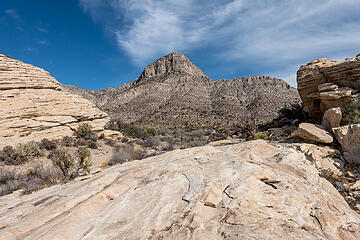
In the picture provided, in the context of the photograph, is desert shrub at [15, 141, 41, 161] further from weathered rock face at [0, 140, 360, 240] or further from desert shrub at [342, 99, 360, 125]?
desert shrub at [342, 99, 360, 125]

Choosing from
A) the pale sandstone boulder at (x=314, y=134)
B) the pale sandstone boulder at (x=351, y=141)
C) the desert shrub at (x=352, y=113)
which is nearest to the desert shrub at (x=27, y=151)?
the pale sandstone boulder at (x=314, y=134)

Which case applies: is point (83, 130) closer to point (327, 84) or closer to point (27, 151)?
point (27, 151)

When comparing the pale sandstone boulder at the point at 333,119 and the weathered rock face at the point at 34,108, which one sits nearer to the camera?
the pale sandstone boulder at the point at 333,119

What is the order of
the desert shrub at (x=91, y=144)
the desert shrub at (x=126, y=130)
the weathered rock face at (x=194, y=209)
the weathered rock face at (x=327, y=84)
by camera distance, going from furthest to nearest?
the desert shrub at (x=126, y=130)
the desert shrub at (x=91, y=144)
the weathered rock face at (x=327, y=84)
the weathered rock face at (x=194, y=209)

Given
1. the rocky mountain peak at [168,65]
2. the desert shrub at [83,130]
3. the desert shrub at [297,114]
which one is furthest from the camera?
the rocky mountain peak at [168,65]

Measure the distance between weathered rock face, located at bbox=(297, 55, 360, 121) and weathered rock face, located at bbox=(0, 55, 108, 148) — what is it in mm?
17835

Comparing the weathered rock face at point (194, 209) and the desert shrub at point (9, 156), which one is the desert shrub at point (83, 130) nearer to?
the desert shrub at point (9, 156)

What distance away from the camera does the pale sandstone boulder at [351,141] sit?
615 cm

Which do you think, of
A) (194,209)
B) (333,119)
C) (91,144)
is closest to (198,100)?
(91,144)

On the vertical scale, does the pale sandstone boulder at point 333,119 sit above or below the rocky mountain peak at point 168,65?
below

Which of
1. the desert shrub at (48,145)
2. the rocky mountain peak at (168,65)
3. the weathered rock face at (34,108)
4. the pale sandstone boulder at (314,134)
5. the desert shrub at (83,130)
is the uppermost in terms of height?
the rocky mountain peak at (168,65)

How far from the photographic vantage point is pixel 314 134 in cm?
725

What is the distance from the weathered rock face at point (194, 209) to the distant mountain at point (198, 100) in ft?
94.0

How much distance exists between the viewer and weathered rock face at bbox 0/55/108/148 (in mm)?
13383
